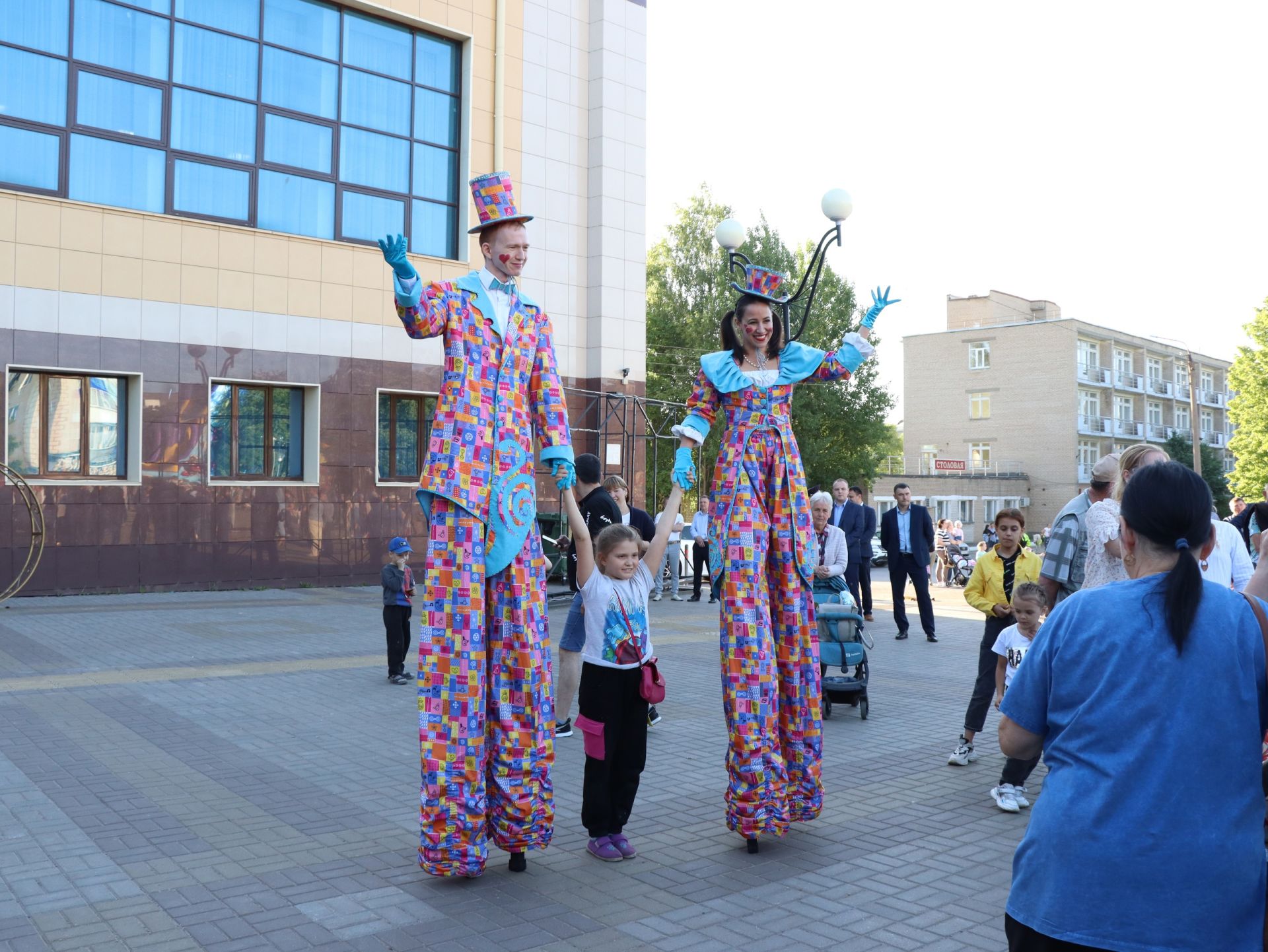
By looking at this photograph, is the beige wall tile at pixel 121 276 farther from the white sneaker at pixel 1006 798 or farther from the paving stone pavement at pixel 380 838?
the white sneaker at pixel 1006 798

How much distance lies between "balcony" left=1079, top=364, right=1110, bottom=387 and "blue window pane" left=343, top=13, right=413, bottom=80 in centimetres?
5446

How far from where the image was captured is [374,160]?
19.9 meters

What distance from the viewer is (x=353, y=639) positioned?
12.5 metres

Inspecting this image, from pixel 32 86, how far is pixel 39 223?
2.00 m

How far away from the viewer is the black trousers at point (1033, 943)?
7.36 ft

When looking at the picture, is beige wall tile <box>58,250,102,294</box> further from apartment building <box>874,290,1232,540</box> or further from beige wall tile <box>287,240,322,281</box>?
apartment building <box>874,290,1232,540</box>

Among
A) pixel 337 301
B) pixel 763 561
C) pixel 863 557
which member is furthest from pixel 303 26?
pixel 763 561

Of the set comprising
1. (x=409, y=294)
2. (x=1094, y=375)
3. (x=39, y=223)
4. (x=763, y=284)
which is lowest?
(x=409, y=294)

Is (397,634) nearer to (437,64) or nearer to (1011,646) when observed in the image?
(1011,646)

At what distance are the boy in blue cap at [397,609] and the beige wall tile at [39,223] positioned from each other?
376 inches

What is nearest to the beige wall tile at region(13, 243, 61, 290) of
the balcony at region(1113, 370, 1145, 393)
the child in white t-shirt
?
the child in white t-shirt

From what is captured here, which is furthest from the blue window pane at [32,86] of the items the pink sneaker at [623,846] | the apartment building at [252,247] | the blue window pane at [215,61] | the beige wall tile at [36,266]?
the pink sneaker at [623,846]

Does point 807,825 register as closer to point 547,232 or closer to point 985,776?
point 985,776

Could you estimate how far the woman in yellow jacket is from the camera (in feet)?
22.8
